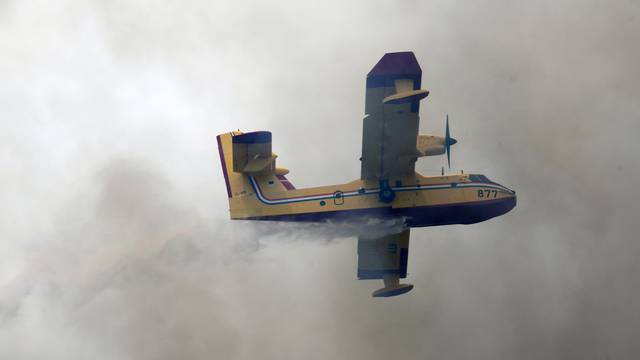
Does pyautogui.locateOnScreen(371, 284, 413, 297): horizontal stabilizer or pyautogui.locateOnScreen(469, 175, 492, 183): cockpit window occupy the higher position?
pyautogui.locateOnScreen(469, 175, 492, 183): cockpit window

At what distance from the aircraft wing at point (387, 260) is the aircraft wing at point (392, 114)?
182 inches

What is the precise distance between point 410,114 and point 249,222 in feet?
26.5

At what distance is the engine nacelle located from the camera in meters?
32.3

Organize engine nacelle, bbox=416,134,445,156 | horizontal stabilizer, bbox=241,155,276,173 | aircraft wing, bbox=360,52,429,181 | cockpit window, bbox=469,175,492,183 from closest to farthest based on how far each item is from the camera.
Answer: aircraft wing, bbox=360,52,429,181 < horizontal stabilizer, bbox=241,155,276,173 < engine nacelle, bbox=416,134,445,156 < cockpit window, bbox=469,175,492,183

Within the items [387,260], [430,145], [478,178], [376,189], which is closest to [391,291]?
[387,260]

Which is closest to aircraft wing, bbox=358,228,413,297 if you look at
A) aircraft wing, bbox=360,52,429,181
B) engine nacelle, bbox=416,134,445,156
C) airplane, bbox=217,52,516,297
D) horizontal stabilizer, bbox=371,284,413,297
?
horizontal stabilizer, bbox=371,284,413,297

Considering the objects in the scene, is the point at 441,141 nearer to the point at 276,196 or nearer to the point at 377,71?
the point at 377,71

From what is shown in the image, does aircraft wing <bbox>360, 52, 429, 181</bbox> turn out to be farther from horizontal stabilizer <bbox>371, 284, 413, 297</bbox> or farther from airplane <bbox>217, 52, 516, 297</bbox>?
horizontal stabilizer <bbox>371, 284, 413, 297</bbox>

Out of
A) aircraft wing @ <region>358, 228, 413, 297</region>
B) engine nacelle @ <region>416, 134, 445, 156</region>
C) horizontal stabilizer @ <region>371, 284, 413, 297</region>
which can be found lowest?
horizontal stabilizer @ <region>371, 284, 413, 297</region>

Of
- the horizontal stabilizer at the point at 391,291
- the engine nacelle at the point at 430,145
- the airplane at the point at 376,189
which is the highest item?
the engine nacelle at the point at 430,145

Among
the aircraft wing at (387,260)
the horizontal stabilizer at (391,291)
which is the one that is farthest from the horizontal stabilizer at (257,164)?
the horizontal stabilizer at (391,291)

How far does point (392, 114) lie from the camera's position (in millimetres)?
30594

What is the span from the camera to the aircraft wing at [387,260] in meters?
35.8

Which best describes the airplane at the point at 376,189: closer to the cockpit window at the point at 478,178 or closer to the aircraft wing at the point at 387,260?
the cockpit window at the point at 478,178
